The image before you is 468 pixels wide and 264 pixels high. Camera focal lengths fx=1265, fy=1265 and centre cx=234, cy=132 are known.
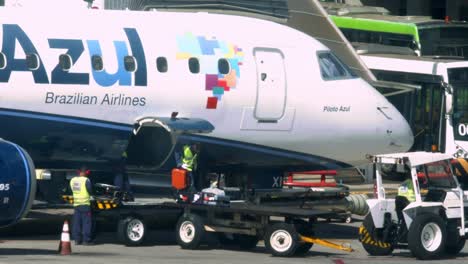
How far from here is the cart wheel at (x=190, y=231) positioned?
2247 cm

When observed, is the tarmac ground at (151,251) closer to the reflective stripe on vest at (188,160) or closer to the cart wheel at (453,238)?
the cart wheel at (453,238)

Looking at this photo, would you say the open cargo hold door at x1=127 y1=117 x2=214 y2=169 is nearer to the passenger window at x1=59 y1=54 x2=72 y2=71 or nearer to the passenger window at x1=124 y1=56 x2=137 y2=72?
the passenger window at x1=124 y1=56 x2=137 y2=72

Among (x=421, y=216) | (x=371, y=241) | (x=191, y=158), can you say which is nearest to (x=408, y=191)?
(x=421, y=216)

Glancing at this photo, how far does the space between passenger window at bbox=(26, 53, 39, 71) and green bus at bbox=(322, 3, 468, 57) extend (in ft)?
67.5

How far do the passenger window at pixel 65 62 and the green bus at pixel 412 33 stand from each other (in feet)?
66.0

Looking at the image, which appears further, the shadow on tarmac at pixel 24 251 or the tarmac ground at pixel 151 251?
the shadow on tarmac at pixel 24 251

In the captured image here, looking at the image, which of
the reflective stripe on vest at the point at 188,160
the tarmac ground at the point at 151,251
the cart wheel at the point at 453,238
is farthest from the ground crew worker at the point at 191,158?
the cart wheel at the point at 453,238

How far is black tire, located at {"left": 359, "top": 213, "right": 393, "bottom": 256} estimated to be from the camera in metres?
22.1

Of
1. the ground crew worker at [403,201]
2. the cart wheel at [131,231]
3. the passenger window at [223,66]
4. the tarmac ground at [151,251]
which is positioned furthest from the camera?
the passenger window at [223,66]

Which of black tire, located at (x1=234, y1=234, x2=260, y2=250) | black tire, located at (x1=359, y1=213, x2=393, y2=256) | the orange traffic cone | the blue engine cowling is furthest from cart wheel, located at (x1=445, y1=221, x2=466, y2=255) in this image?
the blue engine cowling

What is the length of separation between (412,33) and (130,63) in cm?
2034

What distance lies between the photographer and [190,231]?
2262cm

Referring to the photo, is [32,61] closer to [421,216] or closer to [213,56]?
[213,56]

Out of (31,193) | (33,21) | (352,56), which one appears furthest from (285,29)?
(352,56)
